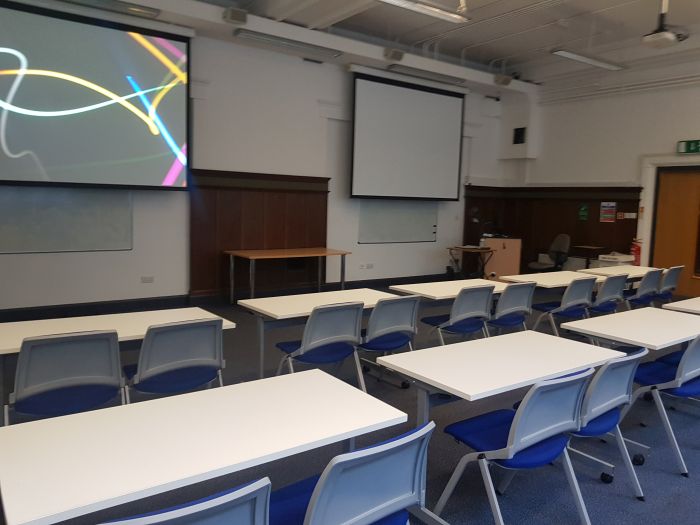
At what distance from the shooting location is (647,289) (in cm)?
577

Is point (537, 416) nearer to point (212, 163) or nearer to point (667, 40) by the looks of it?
point (667, 40)

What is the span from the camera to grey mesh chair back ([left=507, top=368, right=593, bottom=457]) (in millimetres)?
2076

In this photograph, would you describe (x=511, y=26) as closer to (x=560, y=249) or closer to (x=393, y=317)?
(x=560, y=249)

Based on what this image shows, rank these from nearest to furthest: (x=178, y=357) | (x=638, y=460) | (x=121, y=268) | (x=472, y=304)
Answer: (x=178, y=357)
(x=638, y=460)
(x=472, y=304)
(x=121, y=268)

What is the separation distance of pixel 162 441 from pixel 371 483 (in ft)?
2.22

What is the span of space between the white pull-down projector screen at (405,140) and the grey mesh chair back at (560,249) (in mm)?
2017

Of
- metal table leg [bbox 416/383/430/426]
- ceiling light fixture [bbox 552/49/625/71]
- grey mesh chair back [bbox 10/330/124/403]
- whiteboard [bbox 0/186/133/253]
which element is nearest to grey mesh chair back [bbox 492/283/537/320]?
metal table leg [bbox 416/383/430/426]

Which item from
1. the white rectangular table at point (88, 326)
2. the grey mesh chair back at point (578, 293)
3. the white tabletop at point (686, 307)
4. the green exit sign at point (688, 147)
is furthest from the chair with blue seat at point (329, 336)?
the green exit sign at point (688, 147)

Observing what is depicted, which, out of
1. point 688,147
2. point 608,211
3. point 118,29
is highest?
point 118,29

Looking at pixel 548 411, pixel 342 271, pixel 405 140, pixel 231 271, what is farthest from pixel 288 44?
pixel 548 411

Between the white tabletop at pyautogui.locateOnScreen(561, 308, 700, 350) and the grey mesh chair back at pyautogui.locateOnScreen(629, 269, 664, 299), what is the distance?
1.80 m

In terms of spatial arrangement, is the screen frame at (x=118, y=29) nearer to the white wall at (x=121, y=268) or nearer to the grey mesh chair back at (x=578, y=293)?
the white wall at (x=121, y=268)

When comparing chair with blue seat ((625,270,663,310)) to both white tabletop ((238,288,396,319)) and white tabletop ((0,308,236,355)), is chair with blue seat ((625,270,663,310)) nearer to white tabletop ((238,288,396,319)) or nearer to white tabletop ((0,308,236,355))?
white tabletop ((238,288,396,319))

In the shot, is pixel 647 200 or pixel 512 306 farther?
pixel 647 200
